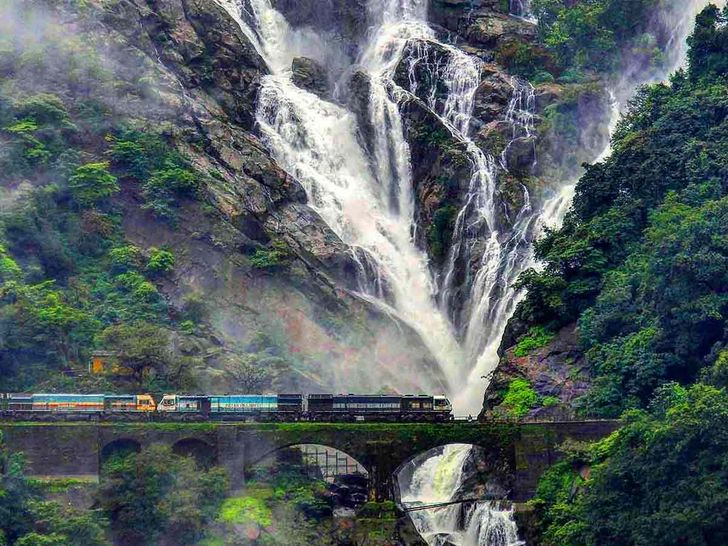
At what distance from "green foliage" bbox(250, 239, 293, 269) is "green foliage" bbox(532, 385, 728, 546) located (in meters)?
29.7

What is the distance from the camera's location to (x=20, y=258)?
104 metres

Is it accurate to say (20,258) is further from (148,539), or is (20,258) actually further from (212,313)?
(148,539)

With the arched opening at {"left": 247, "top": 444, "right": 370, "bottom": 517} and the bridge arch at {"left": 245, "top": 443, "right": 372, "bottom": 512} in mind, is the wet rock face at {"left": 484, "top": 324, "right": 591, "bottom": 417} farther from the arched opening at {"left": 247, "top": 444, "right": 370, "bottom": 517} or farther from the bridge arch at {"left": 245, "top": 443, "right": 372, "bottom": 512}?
the arched opening at {"left": 247, "top": 444, "right": 370, "bottom": 517}

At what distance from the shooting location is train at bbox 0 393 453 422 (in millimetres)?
93375

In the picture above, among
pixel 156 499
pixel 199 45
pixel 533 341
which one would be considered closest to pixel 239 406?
pixel 156 499

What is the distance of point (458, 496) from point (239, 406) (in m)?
13.9

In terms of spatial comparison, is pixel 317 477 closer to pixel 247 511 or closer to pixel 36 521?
pixel 247 511

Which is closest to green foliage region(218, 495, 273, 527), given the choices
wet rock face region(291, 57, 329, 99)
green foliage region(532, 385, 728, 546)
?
green foliage region(532, 385, 728, 546)

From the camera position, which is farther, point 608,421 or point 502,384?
point 502,384

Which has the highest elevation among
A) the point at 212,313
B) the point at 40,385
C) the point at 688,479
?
the point at 212,313

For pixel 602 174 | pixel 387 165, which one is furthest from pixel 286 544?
pixel 387 165

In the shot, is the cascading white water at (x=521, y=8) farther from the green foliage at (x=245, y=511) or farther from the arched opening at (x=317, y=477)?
the green foliage at (x=245, y=511)

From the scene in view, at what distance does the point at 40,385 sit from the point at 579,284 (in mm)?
32681

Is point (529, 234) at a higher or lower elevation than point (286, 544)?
higher
